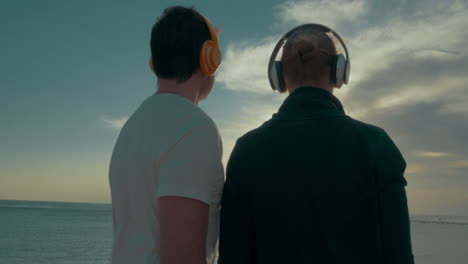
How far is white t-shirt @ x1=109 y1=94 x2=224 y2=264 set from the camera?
1662 mm

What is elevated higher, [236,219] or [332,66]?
[332,66]

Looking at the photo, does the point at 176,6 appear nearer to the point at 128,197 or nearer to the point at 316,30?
the point at 316,30

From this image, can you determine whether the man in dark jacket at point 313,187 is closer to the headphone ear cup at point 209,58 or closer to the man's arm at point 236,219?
the man's arm at point 236,219

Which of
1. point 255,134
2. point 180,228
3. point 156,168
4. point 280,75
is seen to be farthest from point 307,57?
point 180,228

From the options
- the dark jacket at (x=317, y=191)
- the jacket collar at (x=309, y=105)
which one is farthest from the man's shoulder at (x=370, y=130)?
the jacket collar at (x=309, y=105)

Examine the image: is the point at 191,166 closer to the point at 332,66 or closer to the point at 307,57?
the point at 307,57

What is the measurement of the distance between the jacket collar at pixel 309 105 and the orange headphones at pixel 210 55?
0.38 m

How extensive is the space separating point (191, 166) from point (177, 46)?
57cm

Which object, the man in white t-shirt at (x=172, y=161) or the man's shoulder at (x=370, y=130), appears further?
the man's shoulder at (x=370, y=130)

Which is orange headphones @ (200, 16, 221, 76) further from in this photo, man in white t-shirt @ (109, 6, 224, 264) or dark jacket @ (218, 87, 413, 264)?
dark jacket @ (218, 87, 413, 264)

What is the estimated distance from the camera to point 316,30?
2.11 m

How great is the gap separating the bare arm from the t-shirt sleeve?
0.12 feet

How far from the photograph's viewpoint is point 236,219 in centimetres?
199

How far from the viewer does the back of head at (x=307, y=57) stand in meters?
2.01
